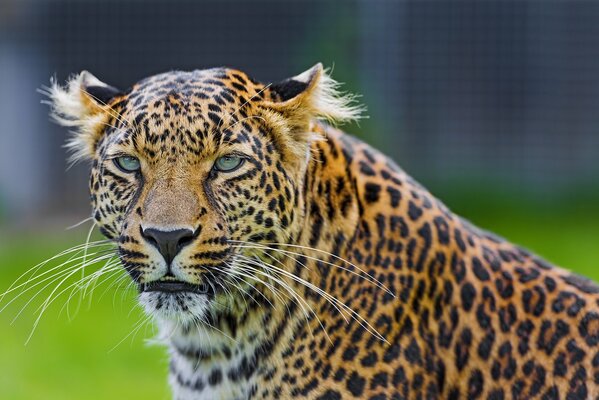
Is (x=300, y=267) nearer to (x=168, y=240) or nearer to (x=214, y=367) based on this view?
(x=214, y=367)

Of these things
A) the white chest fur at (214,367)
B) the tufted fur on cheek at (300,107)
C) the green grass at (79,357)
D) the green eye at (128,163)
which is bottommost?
the green grass at (79,357)

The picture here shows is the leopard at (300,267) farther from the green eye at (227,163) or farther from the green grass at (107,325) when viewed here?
the green grass at (107,325)

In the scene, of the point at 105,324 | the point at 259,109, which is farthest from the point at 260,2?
the point at 259,109

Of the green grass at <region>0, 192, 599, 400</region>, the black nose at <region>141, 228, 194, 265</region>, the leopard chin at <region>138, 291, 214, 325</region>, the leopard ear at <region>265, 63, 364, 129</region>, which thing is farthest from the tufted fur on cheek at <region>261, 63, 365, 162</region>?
the green grass at <region>0, 192, 599, 400</region>

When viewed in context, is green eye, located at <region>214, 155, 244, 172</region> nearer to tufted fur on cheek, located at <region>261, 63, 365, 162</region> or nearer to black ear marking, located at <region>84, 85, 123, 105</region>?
tufted fur on cheek, located at <region>261, 63, 365, 162</region>

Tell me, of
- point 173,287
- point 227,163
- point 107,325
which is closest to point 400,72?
point 107,325

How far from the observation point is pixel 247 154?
557cm

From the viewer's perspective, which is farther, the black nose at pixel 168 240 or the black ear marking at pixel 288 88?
the black ear marking at pixel 288 88

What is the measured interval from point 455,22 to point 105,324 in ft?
26.4

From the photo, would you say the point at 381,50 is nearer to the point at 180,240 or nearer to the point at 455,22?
the point at 455,22

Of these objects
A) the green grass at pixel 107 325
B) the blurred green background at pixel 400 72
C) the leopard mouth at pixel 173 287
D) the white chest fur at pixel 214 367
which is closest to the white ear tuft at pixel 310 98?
the leopard mouth at pixel 173 287

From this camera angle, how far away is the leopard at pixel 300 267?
217 inches

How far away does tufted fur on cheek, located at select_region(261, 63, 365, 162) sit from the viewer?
5719 millimetres

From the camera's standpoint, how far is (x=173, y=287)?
5520mm
